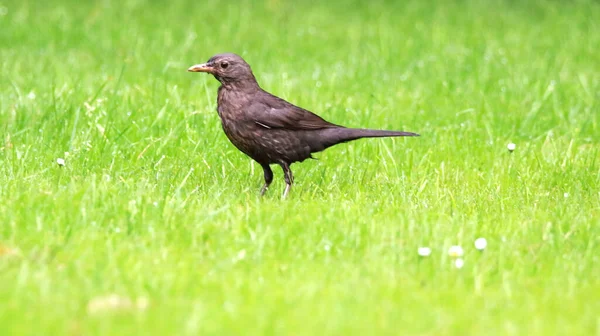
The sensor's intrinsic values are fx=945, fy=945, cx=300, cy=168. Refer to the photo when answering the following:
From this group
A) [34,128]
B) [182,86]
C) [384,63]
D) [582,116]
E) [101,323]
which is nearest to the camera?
[101,323]

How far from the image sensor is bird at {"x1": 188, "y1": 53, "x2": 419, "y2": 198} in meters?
6.15

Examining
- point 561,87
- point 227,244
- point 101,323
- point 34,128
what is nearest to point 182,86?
point 34,128

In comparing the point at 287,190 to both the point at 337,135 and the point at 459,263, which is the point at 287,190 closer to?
the point at 337,135

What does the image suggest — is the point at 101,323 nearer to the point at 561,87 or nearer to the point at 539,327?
the point at 539,327

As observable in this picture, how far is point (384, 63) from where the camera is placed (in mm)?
9758

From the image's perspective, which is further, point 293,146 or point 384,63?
point 384,63

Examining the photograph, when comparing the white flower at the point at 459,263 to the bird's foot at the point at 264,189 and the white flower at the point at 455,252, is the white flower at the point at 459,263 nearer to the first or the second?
the white flower at the point at 455,252

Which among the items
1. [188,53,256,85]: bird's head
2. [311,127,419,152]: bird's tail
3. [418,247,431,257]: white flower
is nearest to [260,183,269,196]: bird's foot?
[311,127,419,152]: bird's tail

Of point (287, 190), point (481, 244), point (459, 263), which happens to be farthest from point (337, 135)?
point (459, 263)

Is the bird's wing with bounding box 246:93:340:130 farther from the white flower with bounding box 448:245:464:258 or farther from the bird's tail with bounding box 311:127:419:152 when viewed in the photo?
the white flower with bounding box 448:245:464:258

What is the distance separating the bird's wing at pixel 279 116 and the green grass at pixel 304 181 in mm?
431

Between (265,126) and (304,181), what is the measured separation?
63cm

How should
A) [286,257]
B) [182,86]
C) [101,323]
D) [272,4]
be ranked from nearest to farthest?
[101,323]
[286,257]
[182,86]
[272,4]

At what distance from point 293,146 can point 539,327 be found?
2722 millimetres
